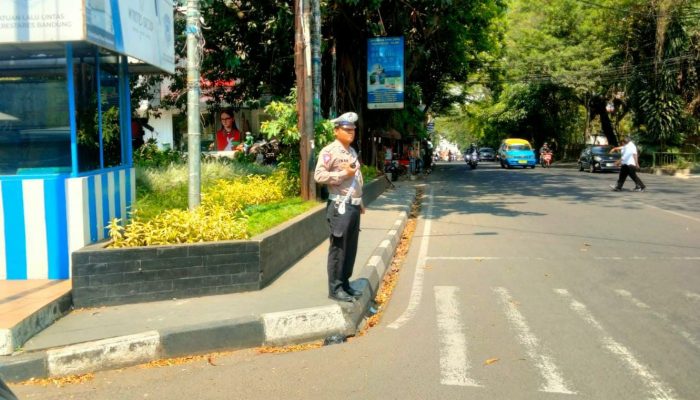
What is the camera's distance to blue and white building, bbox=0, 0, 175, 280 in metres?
5.72

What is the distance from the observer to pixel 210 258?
6.25 m

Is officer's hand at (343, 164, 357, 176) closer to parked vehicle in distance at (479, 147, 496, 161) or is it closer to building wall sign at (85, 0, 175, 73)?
building wall sign at (85, 0, 175, 73)

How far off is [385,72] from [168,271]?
553 inches

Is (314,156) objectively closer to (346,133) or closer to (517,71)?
(346,133)

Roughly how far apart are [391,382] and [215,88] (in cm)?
1682

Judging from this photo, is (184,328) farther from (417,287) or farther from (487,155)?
(487,155)

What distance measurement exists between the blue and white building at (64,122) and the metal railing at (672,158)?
97.1 feet

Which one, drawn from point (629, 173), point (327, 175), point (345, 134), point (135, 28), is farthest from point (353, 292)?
point (629, 173)

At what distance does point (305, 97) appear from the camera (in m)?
11.0

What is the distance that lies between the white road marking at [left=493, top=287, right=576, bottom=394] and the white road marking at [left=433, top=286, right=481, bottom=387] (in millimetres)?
476

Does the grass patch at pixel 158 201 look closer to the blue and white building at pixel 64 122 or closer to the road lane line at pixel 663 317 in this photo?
the blue and white building at pixel 64 122

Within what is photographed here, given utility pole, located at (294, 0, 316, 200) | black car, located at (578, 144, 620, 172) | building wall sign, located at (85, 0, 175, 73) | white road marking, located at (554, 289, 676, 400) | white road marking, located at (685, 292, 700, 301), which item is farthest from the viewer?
black car, located at (578, 144, 620, 172)

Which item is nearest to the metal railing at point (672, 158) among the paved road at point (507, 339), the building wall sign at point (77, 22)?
the paved road at point (507, 339)

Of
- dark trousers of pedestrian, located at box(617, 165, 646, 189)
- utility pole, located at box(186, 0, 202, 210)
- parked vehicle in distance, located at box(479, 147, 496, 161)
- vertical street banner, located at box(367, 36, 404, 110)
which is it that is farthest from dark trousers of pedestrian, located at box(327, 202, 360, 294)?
parked vehicle in distance, located at box(479, 147, 496, 161)
